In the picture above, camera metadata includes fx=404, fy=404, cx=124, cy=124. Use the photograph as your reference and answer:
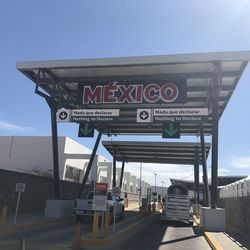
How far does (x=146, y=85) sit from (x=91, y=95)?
3.37 meters

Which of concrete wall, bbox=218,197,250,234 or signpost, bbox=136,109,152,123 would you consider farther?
signpost, bbox=136,109,152,123

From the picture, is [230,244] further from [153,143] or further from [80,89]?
[153,143]

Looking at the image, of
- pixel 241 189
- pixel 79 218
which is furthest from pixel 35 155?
pixel 241 189

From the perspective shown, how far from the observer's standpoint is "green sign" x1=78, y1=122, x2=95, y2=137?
25.0 meters

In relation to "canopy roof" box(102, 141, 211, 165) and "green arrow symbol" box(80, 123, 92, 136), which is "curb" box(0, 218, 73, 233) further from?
"canopy roof" box(102, 141, 211, 165)

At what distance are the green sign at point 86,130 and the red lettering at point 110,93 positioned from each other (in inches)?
83.0

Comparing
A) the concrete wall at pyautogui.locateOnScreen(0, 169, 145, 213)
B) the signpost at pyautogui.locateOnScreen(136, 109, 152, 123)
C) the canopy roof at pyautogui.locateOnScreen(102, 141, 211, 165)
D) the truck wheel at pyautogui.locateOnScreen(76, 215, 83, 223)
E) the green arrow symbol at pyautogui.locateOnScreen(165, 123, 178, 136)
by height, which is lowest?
the truck wheel at pyautogui.locateOnScreen(76, 215, 83, 223)

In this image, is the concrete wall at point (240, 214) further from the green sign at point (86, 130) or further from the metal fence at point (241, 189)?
the green sign at point (86, 130)

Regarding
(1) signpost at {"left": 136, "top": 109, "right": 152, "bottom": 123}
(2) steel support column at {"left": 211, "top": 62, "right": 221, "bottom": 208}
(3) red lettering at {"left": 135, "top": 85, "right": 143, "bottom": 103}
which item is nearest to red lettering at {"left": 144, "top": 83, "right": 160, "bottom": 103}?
(3) red lettering at {"left": 135, "top": 85, "right": 143, "bottom": 103}

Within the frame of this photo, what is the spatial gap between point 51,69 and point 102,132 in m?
12.9

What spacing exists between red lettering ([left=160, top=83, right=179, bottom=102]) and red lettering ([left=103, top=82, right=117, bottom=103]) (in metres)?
2.83

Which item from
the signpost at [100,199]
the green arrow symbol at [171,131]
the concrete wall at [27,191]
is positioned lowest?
the signpost at [100,199]

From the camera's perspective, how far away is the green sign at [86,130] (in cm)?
2502

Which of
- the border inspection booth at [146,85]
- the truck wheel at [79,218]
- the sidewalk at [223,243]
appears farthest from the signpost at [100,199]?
the truck wheel at [79,218]
